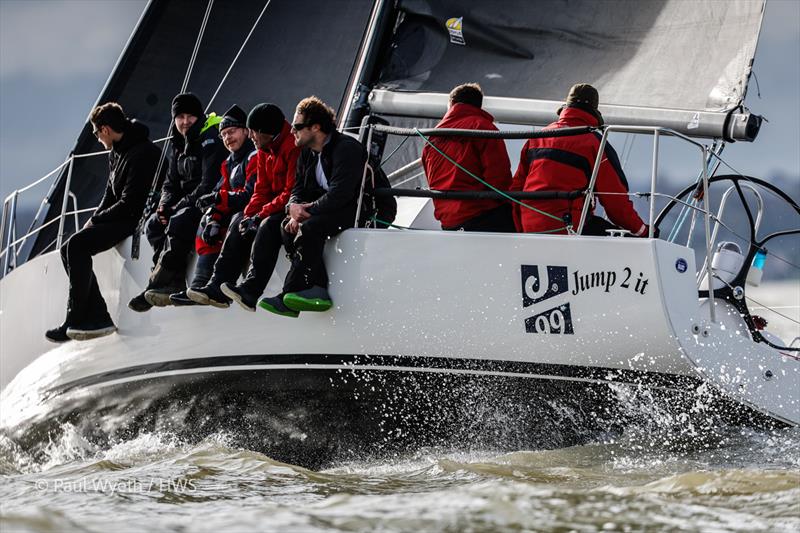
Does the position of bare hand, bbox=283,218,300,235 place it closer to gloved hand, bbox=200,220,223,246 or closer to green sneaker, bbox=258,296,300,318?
green sneaker, bbox=258,296,300,318

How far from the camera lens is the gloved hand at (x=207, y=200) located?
446 cm

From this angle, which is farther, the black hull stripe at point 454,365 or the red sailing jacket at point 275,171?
the red sailing jacket at point 275,171

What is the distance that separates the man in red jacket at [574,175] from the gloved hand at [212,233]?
1284 mm

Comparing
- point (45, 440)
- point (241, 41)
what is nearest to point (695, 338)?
point (45, 440)

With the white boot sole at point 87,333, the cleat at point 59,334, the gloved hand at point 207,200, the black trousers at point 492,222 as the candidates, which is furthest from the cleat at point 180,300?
the black trousers at point 492,222

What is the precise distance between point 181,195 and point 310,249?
4.04 ft

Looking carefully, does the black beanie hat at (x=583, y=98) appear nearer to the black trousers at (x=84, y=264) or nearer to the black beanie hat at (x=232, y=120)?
the black beanie hat at (x=232, y=120)

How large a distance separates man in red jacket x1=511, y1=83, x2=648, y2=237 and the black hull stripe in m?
0.53

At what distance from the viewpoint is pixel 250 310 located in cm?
409

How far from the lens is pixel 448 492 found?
2.69 m

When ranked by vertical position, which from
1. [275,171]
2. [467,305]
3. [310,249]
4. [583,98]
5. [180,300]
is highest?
[583,98]

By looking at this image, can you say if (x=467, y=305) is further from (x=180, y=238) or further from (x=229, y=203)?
(x=180, y=238)

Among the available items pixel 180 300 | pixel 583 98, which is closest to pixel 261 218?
pixel 180 300

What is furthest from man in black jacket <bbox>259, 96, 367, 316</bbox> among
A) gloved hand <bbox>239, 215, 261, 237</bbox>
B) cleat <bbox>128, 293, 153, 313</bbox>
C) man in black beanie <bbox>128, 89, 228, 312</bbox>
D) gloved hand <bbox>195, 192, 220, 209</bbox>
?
cleat <bbox>128, 293, 153, 313</bbox>
